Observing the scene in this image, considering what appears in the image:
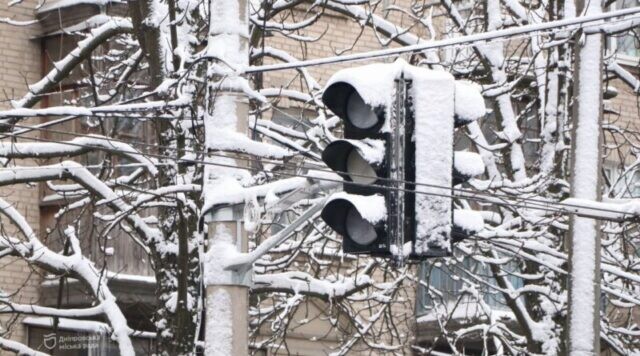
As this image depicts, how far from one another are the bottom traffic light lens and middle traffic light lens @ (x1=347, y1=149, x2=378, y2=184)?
0.80 feet

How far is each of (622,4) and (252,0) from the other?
1075 cm

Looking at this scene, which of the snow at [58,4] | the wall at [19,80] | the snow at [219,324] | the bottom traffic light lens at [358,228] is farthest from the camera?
the wall at [19,80]

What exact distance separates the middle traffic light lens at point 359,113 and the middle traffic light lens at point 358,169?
0.55 feet

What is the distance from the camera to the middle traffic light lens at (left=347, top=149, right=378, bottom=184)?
8.58 metres

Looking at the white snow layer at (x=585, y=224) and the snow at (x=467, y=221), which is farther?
the white snow layer at (x=585, y=224)

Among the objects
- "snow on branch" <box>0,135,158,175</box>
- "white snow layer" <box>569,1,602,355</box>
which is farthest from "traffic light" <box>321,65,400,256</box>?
"snow on branch" <box>0,135,158,175</box>

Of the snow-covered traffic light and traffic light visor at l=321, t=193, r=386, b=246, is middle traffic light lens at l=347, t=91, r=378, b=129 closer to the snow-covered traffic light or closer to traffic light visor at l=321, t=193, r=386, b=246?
the snow-covered traffic light

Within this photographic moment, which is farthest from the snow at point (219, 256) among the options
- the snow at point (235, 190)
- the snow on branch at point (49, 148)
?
the snow on branch at point (49, 148)

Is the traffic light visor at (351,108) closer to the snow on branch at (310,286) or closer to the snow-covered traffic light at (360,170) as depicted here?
the snow-covered traffic light at (360,170)

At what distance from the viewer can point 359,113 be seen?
27.9ft

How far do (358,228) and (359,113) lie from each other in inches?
24.1

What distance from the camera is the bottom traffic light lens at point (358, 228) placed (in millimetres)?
8344

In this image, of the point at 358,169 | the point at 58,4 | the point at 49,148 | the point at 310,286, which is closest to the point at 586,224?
the point at 310,286

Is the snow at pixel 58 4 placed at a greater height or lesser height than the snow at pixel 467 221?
greater
